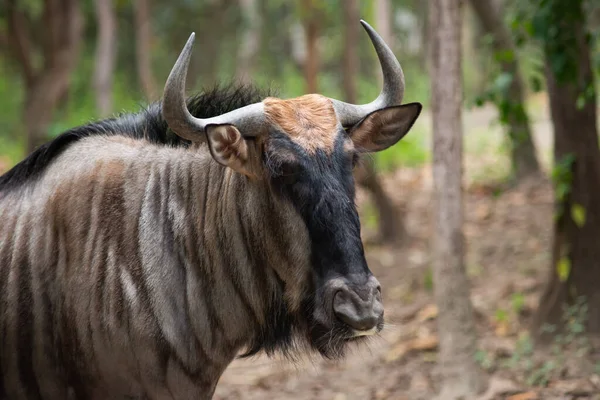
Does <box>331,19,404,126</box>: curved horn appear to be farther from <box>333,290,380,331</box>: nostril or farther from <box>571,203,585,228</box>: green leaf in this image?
<box>571,203,585,228</box>: green leaf

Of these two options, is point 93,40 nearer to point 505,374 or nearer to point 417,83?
point 417,83

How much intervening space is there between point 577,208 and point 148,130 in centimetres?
338

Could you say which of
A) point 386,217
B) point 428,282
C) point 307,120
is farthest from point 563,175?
point 386,217

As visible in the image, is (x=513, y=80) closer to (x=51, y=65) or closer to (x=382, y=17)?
(x=382, y=17)

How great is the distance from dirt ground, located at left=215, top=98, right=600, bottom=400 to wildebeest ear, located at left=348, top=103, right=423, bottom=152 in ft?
2.78

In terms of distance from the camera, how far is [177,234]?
3775 millimetres

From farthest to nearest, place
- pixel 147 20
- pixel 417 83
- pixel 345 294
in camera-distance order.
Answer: pixel 417 83 < pixel 147 20 < pixel 345 294

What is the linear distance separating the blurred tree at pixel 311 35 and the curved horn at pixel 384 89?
7.27 m

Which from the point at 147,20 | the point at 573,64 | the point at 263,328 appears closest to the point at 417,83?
the point at 147,20

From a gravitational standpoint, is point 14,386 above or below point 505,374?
above

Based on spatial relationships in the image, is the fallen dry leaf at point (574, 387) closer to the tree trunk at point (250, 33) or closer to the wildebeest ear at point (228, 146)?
the wildebeest ear at point (228, 146)

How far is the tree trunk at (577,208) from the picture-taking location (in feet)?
19.7

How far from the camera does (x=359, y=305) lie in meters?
3.31

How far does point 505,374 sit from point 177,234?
3.09 metres
